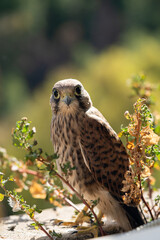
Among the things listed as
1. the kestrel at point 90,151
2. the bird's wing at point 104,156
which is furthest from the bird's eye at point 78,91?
the bird's wing at point 104,156

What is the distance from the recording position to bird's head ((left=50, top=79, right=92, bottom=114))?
65.4 inches

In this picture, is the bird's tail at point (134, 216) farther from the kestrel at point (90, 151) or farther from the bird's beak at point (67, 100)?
the bird's beak at point (67, 100)

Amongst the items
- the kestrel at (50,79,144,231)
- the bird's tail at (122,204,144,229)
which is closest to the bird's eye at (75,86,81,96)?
the kestrel at (50,79,144,231)

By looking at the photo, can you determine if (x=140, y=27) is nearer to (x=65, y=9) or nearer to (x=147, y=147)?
(x=65, y=9)

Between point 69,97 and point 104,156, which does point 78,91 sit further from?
point 104,156

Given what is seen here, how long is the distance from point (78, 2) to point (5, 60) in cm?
296

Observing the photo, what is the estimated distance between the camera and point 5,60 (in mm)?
10641

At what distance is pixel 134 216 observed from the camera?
1493 mm

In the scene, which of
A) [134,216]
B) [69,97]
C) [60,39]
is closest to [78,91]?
[69,97]

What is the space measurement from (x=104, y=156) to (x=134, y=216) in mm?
258

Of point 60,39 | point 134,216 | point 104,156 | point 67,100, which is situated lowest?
point 134,216

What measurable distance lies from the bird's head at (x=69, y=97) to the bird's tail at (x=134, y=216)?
485 mm

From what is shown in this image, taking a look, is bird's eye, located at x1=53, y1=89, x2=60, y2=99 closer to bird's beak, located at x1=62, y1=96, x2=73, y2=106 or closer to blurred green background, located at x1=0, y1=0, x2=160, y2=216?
bird's beak, located at x1=62, y1=96, x2=73, y2=106

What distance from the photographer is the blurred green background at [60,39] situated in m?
9.12
